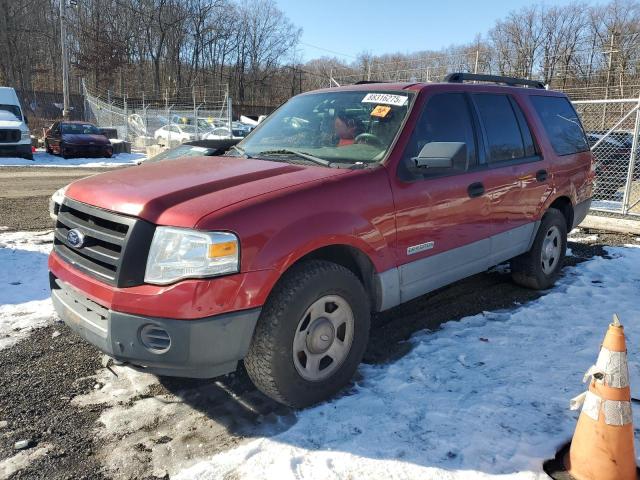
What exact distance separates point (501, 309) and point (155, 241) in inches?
134

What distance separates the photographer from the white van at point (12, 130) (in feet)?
58.0

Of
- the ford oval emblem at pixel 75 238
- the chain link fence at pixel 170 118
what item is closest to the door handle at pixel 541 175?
the ford oval emblem at pixel 75 238

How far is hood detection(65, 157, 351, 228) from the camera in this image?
264 cm

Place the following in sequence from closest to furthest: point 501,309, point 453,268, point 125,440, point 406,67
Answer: point 125,440, point 453,268, point 501,309, point 406,67

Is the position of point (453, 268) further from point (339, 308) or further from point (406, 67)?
point (406, 67)

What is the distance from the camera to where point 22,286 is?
16.3ft

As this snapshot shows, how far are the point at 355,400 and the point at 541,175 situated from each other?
3.06 meters

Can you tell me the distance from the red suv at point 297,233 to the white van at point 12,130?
673 inches

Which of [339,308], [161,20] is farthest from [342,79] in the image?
[161,20]

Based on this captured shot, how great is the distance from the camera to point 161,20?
190ft

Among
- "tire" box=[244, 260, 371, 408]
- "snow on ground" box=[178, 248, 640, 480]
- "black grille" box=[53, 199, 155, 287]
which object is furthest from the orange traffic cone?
"black grille" box=[53, 199, 155, 287]

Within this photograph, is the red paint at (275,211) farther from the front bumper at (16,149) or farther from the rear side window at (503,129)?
the front bumper at (16,149)

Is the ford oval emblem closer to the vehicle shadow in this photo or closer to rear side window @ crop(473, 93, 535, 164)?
the vehicle shadow

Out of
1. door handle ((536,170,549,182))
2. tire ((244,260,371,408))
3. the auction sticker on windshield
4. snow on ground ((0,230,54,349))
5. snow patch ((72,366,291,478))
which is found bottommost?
snow patch ((72,366,291,478))
